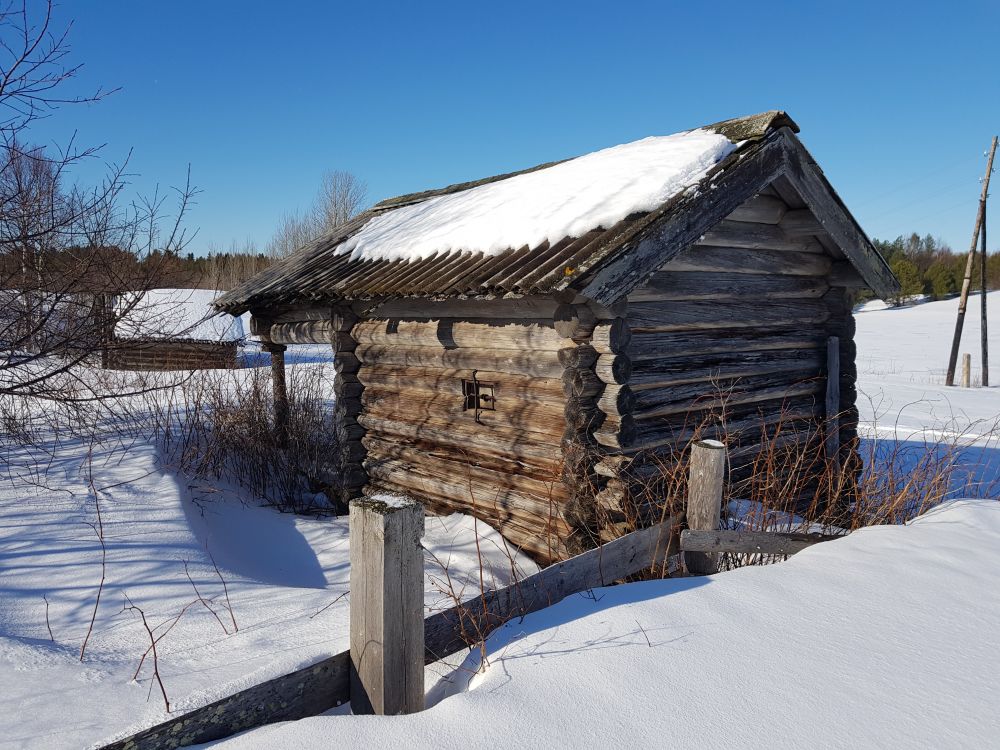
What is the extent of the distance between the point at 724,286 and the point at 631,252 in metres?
1.71

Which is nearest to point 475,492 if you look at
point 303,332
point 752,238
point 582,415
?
point 582,415

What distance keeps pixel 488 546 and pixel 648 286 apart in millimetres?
2612

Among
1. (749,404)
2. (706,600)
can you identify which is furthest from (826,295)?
(706,600)

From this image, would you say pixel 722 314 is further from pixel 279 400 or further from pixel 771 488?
pixel 279 400

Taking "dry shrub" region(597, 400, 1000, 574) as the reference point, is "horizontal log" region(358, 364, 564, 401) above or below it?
above

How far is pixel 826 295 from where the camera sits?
23.1 feet

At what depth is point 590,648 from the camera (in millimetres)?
2785

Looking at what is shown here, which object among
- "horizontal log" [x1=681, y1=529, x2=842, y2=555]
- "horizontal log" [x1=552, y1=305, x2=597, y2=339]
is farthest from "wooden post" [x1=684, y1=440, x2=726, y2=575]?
"horizontal log" [x1=552, y1=305, x2=597, y2=339]

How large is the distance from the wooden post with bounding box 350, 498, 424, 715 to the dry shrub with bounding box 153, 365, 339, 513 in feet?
18.7

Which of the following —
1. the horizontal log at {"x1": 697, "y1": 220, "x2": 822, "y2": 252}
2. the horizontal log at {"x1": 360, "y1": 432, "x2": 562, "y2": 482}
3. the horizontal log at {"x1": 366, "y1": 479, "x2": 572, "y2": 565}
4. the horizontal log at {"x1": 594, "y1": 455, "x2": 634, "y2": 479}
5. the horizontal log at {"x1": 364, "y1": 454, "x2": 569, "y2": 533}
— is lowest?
the horizontal log at {"x1": 366, "y1": 479, "x2": 572, "y2": 565}

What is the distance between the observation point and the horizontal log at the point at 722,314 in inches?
209

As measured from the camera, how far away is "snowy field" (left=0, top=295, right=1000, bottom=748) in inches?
91.1

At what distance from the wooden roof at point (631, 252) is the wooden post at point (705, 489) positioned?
4.04 feet

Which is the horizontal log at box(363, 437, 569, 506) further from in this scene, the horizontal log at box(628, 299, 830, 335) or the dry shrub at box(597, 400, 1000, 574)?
the horizontal log at box(628, 299, 830, 335)
